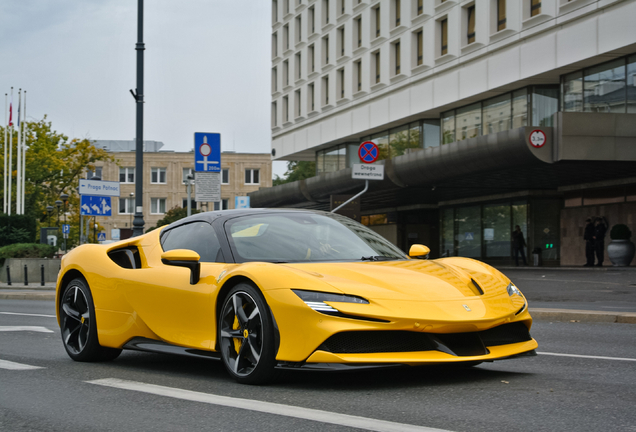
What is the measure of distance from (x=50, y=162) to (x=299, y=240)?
168 ft

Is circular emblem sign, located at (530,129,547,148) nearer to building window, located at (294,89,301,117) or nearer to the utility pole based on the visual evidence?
the utility pole

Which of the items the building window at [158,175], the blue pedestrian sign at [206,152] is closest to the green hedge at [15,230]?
the blue pedestrian sign at [206,152]

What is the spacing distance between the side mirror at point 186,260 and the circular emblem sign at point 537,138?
23055mm

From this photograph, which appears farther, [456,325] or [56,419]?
[456,325]

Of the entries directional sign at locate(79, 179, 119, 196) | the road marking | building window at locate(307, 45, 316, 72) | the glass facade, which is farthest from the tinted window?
building window at locate(307, 45, 316, 72)

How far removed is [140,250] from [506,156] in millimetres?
23539

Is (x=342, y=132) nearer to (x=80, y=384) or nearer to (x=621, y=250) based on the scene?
(x=621, y=250)

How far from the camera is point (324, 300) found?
4922 mm

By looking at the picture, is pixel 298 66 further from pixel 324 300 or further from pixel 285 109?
pixel 324 300

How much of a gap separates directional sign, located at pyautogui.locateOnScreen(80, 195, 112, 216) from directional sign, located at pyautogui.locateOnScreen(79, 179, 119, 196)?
0.22 metres

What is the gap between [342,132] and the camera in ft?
154

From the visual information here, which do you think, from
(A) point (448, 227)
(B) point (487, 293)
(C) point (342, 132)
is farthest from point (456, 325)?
(C) point (342, 132)

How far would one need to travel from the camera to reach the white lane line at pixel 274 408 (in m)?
3.83

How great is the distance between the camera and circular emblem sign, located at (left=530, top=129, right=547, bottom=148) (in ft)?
89.7
